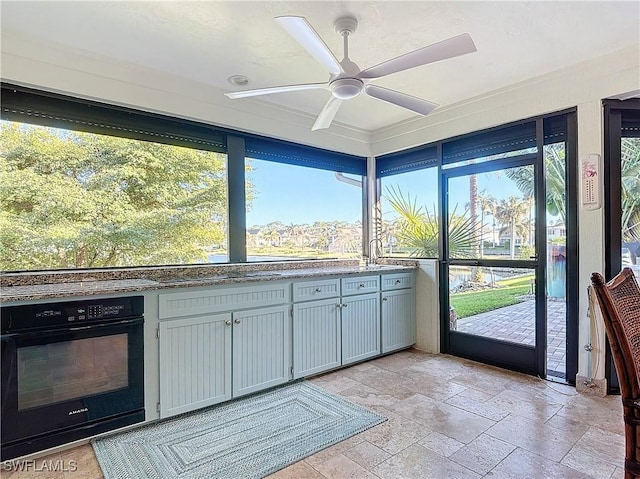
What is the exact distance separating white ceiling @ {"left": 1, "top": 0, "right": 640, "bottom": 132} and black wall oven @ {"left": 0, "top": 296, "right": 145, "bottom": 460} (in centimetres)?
172

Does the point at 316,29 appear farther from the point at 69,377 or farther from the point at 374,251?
the point at 374,251

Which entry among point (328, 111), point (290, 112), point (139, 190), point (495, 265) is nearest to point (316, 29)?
point (328, 111)

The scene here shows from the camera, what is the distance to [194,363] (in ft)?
8.00

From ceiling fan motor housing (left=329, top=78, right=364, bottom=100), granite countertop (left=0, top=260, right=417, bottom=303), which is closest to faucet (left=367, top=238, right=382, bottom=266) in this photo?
granite countertop (left=0, top=260, right=417, bottom=303)

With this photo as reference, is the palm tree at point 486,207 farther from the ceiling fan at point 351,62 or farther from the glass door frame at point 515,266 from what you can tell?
the ceiling fan at point 351,62

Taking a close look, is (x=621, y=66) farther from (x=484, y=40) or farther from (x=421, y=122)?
(x=421, y=122)

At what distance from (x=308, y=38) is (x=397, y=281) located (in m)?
2.65

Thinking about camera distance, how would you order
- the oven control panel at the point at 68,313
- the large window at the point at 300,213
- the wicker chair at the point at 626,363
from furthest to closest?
1. the large window at the point at 300,213
2. the oven control panel at the point at 68,313
3. the wicker chair at the point at 626,363

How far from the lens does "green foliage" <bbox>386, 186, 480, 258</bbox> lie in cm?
370

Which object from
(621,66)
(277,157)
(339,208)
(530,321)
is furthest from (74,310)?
(621,66)

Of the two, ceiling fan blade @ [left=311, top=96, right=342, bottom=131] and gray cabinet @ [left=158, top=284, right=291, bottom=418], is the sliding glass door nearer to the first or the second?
ceiling fan blade @ [left=311, top=96, right=342, bottom=131]

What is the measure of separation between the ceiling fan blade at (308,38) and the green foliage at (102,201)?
67.5 inches

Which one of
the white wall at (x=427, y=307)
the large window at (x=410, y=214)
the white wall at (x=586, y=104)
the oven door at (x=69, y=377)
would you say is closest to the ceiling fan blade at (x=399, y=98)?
the white wall at (x=586, y=104)

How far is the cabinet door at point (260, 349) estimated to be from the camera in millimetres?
2643
